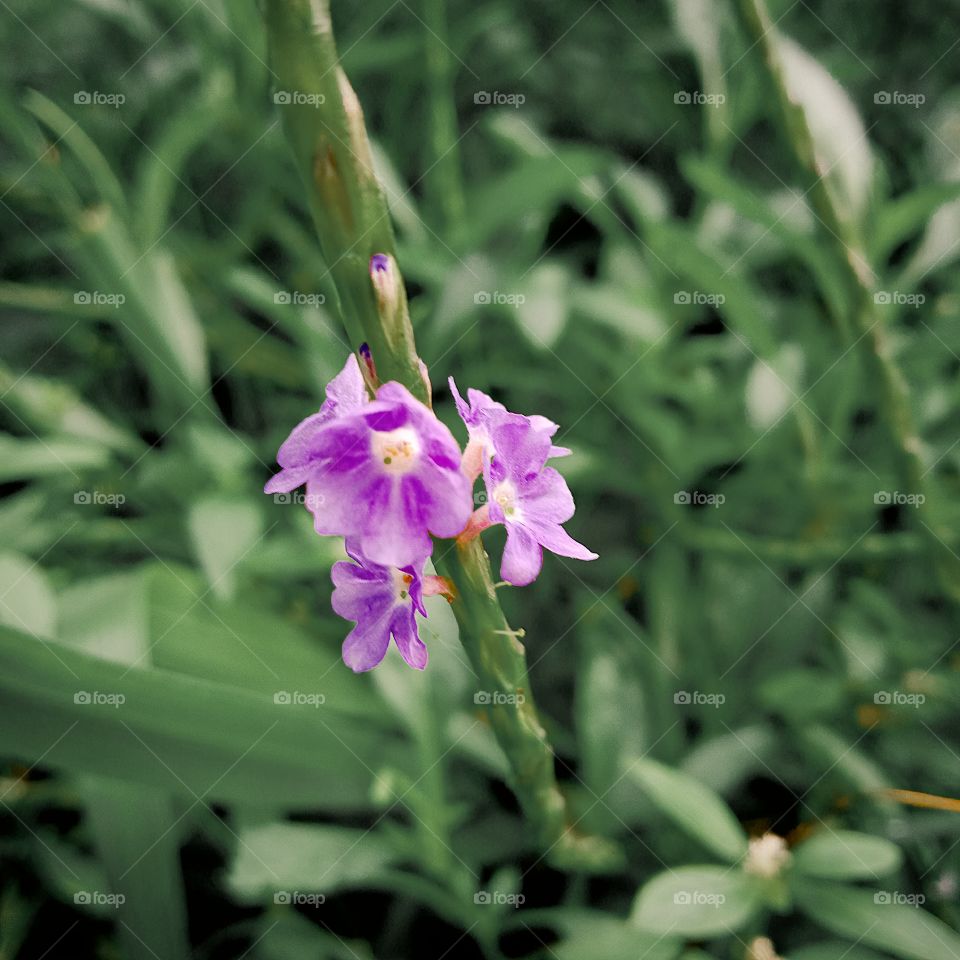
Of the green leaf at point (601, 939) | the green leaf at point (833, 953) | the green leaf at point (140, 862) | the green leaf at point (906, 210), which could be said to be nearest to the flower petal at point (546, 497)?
the green leaf at point (601, 939)

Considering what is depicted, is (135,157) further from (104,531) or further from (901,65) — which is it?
(901,65)

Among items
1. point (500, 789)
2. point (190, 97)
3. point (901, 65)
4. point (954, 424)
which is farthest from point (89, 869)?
point (901, 65)

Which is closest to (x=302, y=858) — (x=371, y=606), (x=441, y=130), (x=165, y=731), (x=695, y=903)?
(x=165, y=731)

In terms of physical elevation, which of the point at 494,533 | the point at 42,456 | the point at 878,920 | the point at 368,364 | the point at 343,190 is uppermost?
the point at 343,190

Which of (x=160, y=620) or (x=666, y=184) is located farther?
(x=666, y=184)

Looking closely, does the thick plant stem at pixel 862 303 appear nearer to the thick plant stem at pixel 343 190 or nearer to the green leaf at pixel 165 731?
the thick plant stem at pixel 343 190

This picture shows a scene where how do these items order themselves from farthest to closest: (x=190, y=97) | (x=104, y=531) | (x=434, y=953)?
(x=190, y=97) → (x=104, y=531) → (x=434, y=953)

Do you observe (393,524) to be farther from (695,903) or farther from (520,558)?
(695,903)
